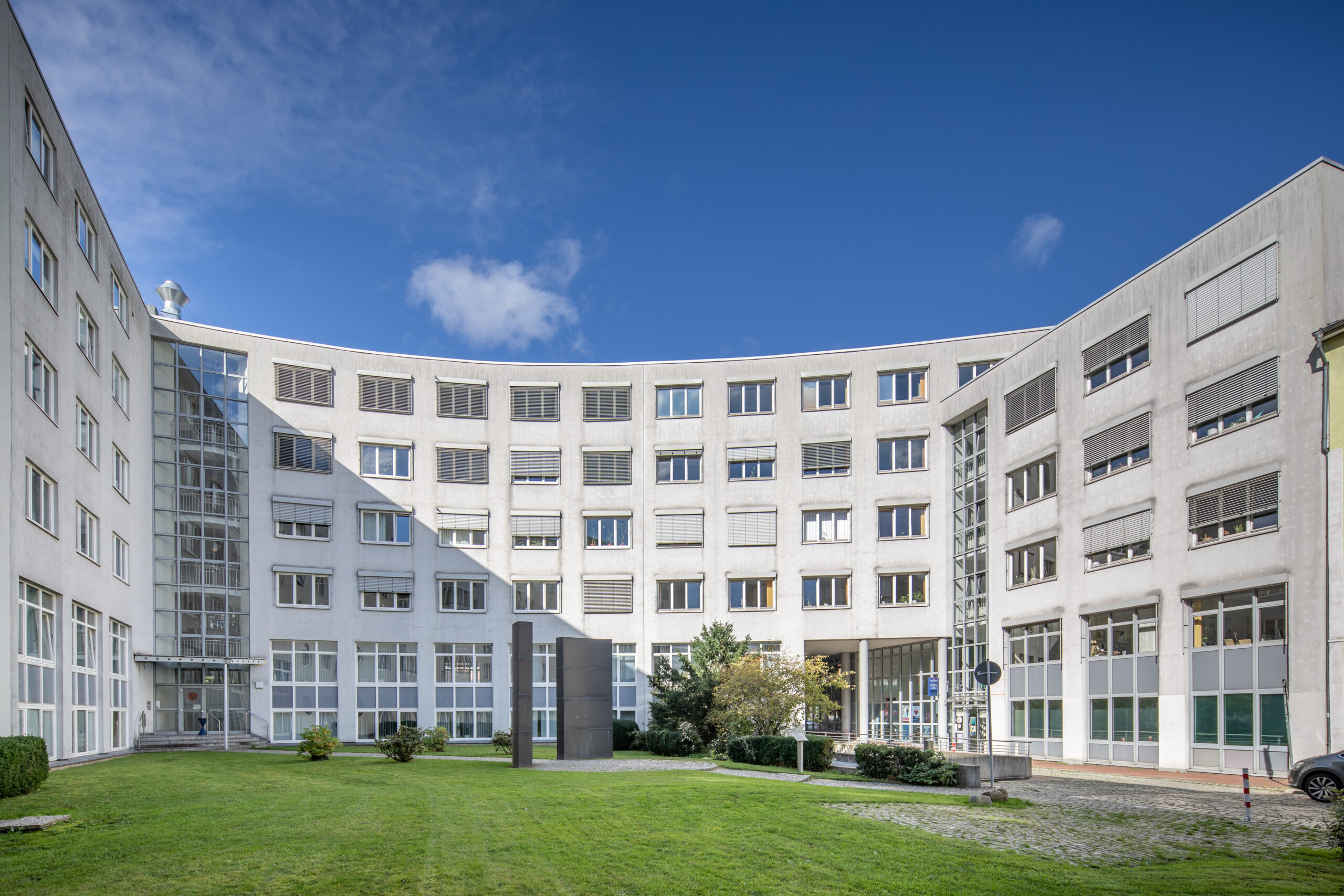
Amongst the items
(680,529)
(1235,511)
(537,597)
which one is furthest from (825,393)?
(1235,511)

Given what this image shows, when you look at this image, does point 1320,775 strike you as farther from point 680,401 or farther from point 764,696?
point 680,401

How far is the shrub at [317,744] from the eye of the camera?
1192 inches

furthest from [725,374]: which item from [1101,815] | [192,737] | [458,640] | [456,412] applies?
[1101,815]

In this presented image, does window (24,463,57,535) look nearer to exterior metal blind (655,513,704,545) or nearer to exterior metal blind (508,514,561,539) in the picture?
exterior metal blind (508,514,561,539)

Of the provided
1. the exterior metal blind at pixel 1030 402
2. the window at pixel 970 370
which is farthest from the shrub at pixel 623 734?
the window at pixel 970 370

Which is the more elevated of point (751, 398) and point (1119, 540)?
point (751, 398)

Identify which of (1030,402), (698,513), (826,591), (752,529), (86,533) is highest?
(1030,402)

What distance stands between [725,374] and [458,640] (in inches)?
724

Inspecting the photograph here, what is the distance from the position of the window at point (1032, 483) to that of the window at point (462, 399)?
83.2ft

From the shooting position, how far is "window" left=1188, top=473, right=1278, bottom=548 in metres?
26.9

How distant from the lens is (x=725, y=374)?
50.5 metres

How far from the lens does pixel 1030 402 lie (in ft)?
131

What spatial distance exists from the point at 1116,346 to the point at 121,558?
35.8m

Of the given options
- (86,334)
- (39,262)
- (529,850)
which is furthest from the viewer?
(86,334)
